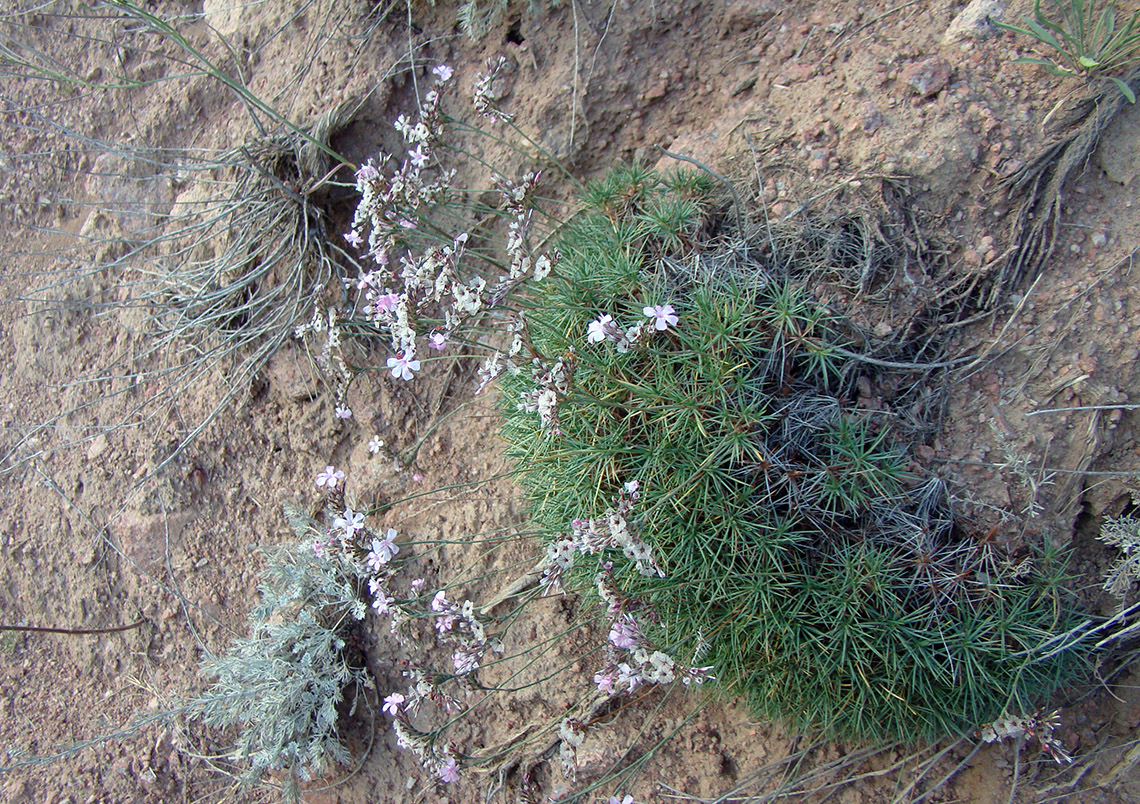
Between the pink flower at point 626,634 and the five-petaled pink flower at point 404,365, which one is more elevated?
the five-petaled pink flower at point 404,365

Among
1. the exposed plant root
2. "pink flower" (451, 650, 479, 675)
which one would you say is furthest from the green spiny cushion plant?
the exposed plant root

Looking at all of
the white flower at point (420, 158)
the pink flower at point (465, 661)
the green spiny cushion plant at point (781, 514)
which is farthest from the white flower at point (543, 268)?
the pink flower at point (465, 661)

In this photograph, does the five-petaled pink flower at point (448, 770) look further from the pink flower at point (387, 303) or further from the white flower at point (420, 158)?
the white flower at point (420, 158)

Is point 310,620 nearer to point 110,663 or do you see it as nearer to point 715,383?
point 110,663

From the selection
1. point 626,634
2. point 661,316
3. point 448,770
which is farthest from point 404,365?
point 448,770

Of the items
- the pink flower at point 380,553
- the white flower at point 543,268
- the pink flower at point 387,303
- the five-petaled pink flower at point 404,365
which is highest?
the pink flower at point 387,303

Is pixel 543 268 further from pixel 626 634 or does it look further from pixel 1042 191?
pixel 1042 191

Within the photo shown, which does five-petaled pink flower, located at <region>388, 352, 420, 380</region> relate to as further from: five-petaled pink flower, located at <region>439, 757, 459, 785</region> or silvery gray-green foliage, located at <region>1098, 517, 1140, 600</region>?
silvery gray-green foliage, located at <region>1098, 517, 1140, 600</region>
